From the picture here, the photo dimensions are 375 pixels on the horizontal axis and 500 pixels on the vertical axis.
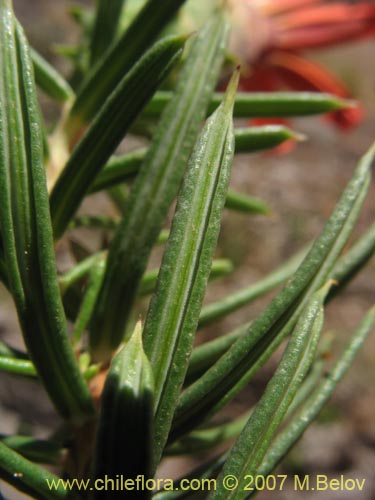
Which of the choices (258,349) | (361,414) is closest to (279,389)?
(258,349)

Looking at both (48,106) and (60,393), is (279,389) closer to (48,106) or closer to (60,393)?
(60,393)

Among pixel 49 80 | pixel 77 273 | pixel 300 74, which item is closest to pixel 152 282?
pixel 77 273

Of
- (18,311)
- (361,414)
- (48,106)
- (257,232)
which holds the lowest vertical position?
(361,414)

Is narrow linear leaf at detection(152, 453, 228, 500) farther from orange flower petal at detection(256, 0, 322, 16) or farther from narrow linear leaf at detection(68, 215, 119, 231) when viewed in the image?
orange flower petal at detection(256, 0, 322, 16)

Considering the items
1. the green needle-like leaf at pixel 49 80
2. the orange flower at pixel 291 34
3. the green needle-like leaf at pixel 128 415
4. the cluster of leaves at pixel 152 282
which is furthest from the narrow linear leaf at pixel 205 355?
the orange flower at pixel 291 34

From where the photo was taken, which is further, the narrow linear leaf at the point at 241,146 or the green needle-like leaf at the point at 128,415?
the narrow linear leaf at the point at 241,146

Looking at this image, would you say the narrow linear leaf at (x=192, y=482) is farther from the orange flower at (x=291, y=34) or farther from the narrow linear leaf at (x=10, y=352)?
the orange flower at (x=291, y=34)

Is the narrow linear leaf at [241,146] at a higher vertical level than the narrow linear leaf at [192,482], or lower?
higher

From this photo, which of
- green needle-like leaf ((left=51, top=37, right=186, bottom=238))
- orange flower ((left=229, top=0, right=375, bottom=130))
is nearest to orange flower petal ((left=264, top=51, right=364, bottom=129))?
orange flower ((left=229, top=0, right=375, bottom=130))
